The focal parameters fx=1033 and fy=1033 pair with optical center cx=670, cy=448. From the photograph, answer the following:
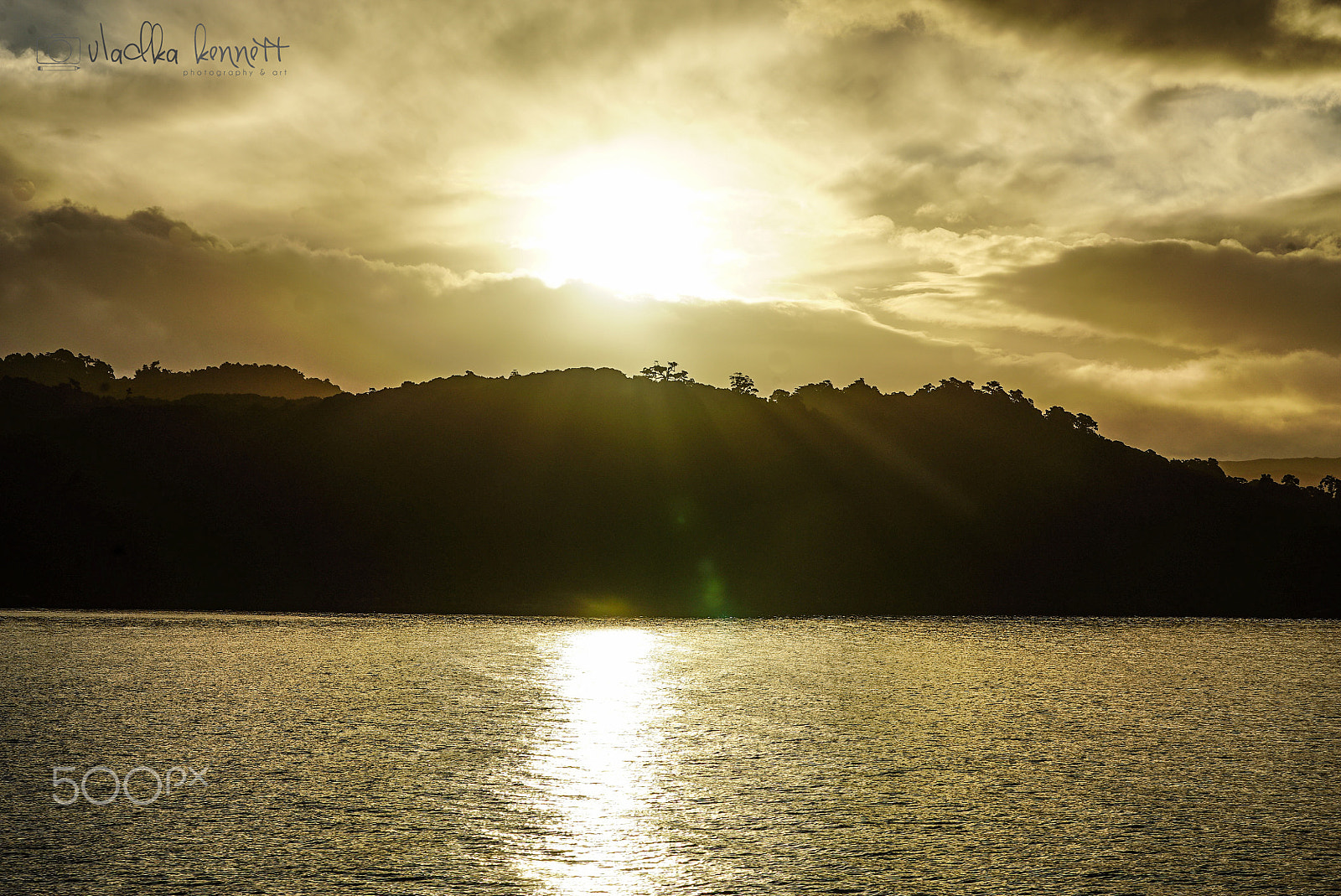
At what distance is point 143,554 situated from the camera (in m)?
95.2

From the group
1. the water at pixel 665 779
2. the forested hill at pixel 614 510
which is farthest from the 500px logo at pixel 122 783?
the forested hill at pixel 614 510

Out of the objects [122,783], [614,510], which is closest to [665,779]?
[122,783]

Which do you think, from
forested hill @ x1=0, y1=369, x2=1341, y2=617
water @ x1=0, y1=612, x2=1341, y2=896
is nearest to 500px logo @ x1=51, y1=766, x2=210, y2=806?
water @ x1=0, y1=612, x2=1341, y2=896

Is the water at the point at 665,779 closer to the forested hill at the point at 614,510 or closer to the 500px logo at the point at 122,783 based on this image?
the 500px logo at the point at 122,783

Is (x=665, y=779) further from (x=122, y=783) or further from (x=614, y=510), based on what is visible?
(x=614, y=510)

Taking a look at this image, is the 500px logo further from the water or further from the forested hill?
the forested hill

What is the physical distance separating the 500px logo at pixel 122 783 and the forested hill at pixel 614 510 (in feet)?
232

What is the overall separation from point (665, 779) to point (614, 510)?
326 ft

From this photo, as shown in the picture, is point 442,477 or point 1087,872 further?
point 442,477

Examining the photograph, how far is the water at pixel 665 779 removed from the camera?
28.7 feet

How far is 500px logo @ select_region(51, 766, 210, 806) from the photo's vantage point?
36.8 ft

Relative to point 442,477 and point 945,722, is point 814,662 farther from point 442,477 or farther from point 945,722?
point 442,477

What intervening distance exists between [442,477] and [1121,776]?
106 metres

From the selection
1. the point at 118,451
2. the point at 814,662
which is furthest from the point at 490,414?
the point at 814,662
